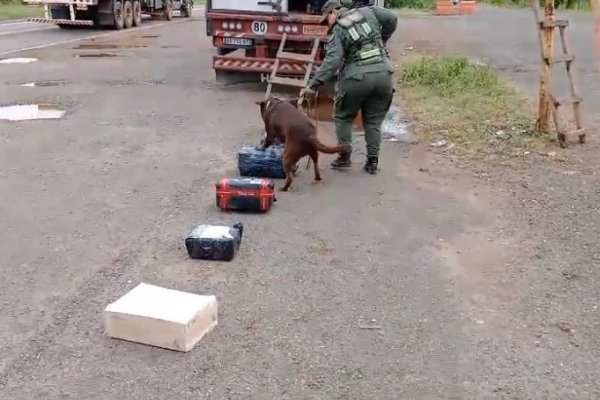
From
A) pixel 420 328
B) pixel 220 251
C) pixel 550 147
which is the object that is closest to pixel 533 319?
pixel 420 328

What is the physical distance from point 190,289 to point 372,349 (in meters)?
1.29

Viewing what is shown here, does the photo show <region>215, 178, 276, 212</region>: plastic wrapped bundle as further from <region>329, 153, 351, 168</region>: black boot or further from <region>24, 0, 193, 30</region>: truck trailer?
<region>24, 0, 193, 30</region>: truck trailer

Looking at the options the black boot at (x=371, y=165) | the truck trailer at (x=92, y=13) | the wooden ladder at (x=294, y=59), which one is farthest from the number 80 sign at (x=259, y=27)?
the truck trailer at (x=92, y=13)

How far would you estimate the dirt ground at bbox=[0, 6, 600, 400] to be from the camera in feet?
12.5

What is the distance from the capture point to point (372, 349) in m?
4.08

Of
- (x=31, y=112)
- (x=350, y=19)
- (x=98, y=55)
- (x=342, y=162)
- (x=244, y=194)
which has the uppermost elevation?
(x=350, y=19)

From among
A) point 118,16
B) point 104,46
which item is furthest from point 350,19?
point 118,16

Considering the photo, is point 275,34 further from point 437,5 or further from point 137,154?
point 437,5

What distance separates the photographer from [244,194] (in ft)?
20.3

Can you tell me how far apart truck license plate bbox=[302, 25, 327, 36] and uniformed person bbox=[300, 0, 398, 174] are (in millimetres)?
4155

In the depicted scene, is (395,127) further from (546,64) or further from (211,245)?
(211,245)

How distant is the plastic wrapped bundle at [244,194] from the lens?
620 centimetres

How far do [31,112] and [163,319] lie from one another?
23.8ft

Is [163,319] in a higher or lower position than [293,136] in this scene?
lower
